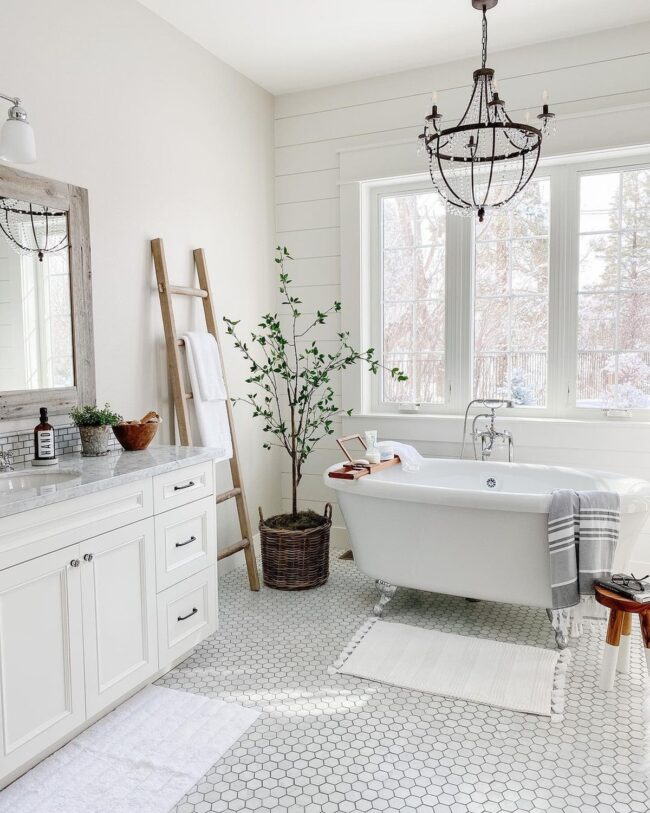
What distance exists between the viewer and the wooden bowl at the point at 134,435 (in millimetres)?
2680

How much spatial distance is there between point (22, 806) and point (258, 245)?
10.0 feet

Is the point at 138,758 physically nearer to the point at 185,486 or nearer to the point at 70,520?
the point at 70,520

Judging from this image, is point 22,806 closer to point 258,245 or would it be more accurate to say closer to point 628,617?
point 628,617

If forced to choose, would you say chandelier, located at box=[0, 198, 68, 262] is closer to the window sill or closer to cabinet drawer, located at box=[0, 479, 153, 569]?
cabinet drawer, located at box=[0, 479, 153, 569]

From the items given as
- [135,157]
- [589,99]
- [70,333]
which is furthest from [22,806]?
[589,99]

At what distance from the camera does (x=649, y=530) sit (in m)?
3.44

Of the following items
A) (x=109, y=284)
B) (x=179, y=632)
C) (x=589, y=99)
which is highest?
(x=589, y=99)

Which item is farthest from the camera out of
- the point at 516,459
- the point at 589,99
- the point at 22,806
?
the point at 516,459

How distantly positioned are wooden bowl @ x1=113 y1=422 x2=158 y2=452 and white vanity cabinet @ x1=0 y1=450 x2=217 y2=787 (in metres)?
0.26

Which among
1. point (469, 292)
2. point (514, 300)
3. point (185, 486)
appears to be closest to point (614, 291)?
point (514, 300)

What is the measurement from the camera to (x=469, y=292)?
3.82m

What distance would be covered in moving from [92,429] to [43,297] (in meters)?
0.53

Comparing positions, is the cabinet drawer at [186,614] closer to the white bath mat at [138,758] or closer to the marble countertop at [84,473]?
the white bath mat at [138,758]

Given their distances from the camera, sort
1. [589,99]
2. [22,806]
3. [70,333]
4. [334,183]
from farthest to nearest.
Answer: [334,183]
[589,99]
[70,333]
[22,806]
